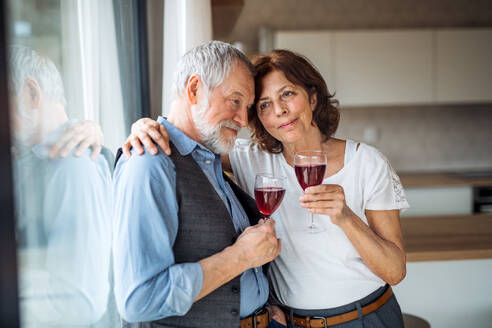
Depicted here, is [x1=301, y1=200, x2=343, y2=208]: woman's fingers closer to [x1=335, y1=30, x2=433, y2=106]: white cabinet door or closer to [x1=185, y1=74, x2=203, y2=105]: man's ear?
[x1=185, y1=74, x2=203, y2=105]: man's ear

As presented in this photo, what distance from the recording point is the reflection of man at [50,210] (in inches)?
30.0

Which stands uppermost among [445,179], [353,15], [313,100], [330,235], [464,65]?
[353,15]

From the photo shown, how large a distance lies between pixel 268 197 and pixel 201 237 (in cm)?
26

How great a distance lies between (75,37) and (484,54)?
4.20 m

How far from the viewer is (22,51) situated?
74 cm

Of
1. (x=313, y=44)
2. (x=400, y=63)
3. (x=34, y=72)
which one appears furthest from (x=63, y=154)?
(x=400, y=63)

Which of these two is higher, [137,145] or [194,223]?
[137,145]

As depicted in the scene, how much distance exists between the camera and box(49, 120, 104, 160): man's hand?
0.96 metres

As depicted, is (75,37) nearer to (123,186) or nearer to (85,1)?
(85,1)

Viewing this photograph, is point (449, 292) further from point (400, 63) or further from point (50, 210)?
point (400, 63)

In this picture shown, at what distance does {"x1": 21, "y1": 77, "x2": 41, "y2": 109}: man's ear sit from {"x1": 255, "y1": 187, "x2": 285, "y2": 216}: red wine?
0.63 metres

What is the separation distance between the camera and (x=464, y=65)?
4164mm

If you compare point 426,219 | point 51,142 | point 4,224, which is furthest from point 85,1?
point 426,219

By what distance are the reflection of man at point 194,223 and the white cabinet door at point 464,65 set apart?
3484 mm
